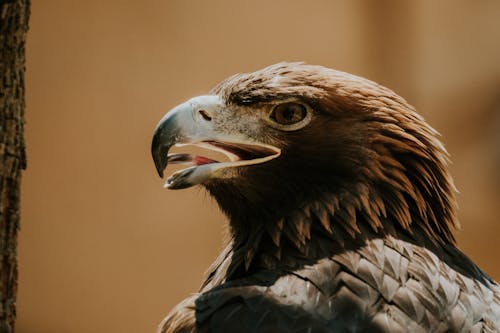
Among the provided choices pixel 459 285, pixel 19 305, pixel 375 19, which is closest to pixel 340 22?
pixel 375 19

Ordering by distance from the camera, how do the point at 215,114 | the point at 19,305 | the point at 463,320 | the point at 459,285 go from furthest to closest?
the point at 19,305 < the point at 215,114 < the point at 459,285 < the point at 463,320

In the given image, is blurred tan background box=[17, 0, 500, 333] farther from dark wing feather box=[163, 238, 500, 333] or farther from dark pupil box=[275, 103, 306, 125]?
dark wing feather box=[163, 238, 500, 333]

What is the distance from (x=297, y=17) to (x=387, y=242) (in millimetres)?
3219

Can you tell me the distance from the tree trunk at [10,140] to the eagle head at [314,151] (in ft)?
1.32

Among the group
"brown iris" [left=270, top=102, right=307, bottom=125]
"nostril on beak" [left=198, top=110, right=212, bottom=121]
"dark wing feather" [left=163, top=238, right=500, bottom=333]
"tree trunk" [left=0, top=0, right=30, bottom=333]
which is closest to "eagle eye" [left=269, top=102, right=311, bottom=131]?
"brown iris" [left=270, top=102, right=307, bottom=125]

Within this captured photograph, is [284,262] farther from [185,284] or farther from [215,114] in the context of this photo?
[185,284]

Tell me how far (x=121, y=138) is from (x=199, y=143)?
2593mm

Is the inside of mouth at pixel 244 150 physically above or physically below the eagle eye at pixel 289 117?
below

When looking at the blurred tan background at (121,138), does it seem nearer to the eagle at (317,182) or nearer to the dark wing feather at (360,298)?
the eagle at (317,182)

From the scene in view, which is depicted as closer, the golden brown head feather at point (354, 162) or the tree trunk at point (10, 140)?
the tree trunk at point (10, 140)

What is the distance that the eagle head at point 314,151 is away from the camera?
2340mm

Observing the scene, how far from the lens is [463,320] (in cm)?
203

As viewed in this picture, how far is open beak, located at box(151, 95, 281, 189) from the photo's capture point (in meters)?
2.32

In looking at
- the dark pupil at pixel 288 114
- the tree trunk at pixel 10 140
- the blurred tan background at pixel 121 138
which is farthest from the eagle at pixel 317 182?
the blurred tan background at pixel 121 138
